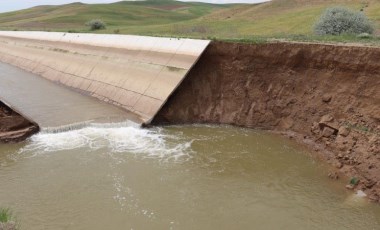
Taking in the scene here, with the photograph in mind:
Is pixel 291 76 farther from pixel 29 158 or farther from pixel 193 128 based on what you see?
pixel 29 158

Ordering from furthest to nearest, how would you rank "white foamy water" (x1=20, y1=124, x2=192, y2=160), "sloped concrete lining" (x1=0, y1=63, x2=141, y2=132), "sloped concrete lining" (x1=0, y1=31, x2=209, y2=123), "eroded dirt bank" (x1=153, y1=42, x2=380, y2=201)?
"sloped concrete lining" (x1=0, y1=31, x2=209, y2=123), "sloped concrete lining" (x1=0, y1=63, x2=141, y2=132), "white foamy water" (x1=20, y1=124, x2=192, y2=160), "eroded dirt bank" (x1=153, y1=42, x2=380, y2=201)

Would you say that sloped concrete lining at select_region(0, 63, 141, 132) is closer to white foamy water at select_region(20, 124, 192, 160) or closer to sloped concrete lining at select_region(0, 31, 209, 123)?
white foamy water at select_region(20, 124, 192, 160)

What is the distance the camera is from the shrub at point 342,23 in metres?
21.0

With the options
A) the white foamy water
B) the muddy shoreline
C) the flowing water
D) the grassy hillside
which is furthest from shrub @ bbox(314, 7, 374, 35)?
the white foamy water

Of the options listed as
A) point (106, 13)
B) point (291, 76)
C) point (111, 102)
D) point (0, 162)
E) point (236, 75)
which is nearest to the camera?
point (0, 162)

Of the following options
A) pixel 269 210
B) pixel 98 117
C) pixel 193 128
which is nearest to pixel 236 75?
pixel 193 128

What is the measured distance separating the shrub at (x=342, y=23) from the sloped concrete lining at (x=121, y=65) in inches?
276

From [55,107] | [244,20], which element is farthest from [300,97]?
[244,20]

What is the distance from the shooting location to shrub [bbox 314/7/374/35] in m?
21.0

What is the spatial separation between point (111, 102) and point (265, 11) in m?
21.9

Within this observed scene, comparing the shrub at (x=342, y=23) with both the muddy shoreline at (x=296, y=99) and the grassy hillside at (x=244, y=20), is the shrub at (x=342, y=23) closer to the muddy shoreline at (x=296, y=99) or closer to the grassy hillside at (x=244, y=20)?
the grassy hillside at (x=244, y=20)

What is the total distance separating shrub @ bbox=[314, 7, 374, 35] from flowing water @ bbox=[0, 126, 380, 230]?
27.9 feet

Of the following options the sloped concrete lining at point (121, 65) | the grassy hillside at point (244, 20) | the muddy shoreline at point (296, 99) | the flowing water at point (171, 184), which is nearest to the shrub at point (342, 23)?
the grassy hillside at point (244, 20)

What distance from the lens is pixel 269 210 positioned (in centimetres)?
1075
